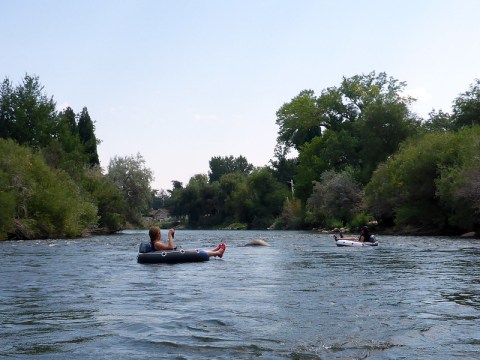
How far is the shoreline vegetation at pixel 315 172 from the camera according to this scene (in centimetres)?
4406

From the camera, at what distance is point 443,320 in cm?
1009

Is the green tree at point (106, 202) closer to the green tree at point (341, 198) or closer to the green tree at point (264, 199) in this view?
the green tree at point (341, 198)

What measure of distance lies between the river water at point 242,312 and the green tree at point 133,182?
52.3 m

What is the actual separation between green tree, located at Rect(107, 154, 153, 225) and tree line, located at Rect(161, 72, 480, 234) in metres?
18.0

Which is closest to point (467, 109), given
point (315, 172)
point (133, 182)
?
point (315, 172)

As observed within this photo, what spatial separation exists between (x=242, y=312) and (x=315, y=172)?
214 ft

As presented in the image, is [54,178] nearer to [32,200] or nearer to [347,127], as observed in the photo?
[32,200]

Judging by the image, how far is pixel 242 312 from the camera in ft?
36.1

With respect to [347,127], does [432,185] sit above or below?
below

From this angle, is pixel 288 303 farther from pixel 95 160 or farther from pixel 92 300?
pixel 95 160

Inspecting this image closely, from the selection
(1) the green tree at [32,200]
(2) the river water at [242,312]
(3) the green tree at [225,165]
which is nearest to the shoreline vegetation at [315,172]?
(1) the green tree at [32,200]

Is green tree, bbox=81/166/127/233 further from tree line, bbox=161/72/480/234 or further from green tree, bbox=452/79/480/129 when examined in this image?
green tree, bbox=452/79/480/129

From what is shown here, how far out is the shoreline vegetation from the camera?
44.1 metres

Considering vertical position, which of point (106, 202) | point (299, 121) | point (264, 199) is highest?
point (299, 121)
